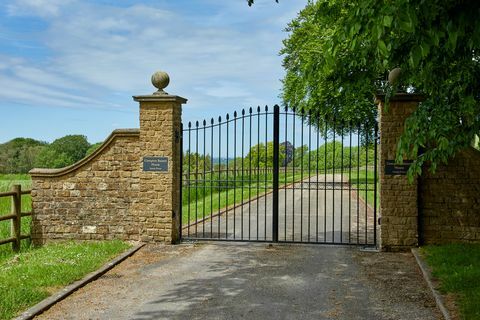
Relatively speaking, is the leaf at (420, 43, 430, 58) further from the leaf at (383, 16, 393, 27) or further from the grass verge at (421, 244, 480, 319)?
the grass verge at (421, 244, 480, 319)

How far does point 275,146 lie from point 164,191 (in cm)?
252

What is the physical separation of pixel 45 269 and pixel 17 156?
97.7m

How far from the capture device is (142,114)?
409 inches

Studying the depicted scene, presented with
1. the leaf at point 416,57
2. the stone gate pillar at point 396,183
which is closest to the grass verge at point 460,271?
the stone gate pillar at point 396,183

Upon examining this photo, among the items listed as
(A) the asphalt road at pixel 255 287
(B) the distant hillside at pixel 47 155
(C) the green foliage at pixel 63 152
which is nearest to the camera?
(A) the asphalt road at pixel 255 287

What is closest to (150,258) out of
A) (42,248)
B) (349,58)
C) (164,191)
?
(164,191)

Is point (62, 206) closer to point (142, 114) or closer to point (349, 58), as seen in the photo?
point (142, 114)

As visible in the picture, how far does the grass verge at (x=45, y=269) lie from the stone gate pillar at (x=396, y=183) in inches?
204

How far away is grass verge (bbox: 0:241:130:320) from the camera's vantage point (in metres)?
6.30

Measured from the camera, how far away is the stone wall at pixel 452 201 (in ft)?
30.9

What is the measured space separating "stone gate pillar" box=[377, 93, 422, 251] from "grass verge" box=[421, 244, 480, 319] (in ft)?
1.74

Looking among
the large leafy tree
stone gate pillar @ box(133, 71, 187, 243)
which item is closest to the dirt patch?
the large leafy tree

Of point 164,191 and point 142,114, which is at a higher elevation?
point 142,114

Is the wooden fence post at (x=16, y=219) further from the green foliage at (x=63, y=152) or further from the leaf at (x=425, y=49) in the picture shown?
the green foliage at (x=63, y=152)
